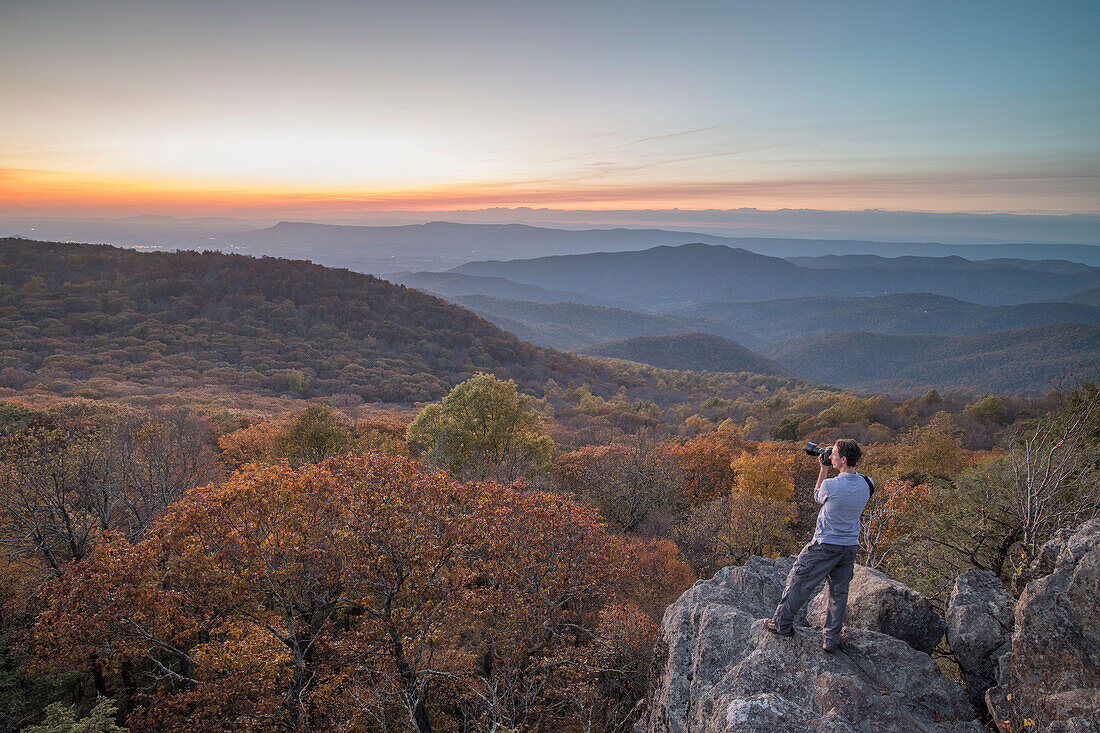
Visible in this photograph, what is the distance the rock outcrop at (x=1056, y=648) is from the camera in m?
7.73

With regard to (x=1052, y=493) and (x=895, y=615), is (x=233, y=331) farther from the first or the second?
(x=1052, y=493)

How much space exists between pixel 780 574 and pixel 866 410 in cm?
7791

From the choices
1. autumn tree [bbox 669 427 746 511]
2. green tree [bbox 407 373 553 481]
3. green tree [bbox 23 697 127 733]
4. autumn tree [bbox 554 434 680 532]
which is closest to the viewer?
green tree [bbox 23 697 127 733]

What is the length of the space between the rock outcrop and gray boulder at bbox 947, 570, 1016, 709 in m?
0.80

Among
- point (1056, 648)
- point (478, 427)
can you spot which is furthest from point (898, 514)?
point (478, 427)

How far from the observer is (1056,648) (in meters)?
8.14

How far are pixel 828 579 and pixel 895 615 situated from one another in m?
2.71

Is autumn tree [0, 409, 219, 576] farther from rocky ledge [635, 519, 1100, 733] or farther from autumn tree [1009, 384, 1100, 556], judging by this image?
autumn tree [1009, 384, 1100, 556]

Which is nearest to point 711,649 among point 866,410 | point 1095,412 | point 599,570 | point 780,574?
point 780,574

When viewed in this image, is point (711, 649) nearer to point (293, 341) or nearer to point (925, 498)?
point (925, 498)

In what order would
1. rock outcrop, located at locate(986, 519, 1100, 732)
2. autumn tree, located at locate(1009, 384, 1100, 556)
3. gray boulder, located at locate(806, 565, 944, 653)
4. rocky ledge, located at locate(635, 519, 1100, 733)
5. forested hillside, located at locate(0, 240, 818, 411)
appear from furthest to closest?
forested hillside, located at locate(0, 240, 818, 411), autumn tree, located at locate(1009, 384, 1100, 556), gray boulder, located at locate(806, 565, 944, 653), rocky ledge, located at locate(635, 519, 1100, 733), rock outcrop, located at locate(986, 519, 1100, 732)

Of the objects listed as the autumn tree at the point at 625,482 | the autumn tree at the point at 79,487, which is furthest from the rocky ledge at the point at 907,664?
the autumn tree at the point at 625,482

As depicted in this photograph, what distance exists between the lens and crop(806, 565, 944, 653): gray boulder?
10211 millimetres

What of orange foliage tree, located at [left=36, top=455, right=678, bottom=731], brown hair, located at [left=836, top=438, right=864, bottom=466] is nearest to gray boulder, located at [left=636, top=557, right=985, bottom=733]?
orange foliage tree, located at [left=36, top=455, right=678, bottom=731]
